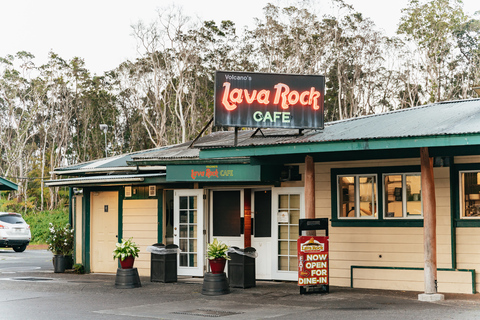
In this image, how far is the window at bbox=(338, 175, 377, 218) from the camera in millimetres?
12555

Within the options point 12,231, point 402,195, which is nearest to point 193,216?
point 402,195

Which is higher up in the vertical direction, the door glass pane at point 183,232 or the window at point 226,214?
the window at point 226,214

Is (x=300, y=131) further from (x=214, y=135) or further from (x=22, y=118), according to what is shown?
(x=22, y=118)

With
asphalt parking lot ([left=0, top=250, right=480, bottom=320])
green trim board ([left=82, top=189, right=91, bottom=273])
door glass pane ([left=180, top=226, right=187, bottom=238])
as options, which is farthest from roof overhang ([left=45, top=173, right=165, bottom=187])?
asphalt parking lot ([left=0, top=250, right=480, bottom=320])

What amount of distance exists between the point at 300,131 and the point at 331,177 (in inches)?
54.3

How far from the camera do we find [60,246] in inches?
670

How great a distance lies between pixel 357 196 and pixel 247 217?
2.70m

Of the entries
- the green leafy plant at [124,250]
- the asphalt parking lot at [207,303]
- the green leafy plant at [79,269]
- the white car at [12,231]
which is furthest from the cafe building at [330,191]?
the white car at [12,231]

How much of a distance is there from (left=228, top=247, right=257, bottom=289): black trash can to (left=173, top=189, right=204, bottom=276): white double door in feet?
6.55

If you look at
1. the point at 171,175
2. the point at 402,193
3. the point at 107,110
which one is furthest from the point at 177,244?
the point at 107,110

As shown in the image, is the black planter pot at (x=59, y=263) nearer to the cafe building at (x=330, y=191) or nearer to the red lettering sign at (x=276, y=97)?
the cafe building at (x=330, y=191)

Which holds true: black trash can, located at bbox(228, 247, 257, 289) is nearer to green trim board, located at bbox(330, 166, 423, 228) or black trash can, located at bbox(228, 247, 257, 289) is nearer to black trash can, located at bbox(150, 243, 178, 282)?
black trash can, located at bbox(150, 243, 178, 282)

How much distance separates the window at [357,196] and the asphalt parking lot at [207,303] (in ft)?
5.14

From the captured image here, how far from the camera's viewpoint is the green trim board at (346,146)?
373 inches
